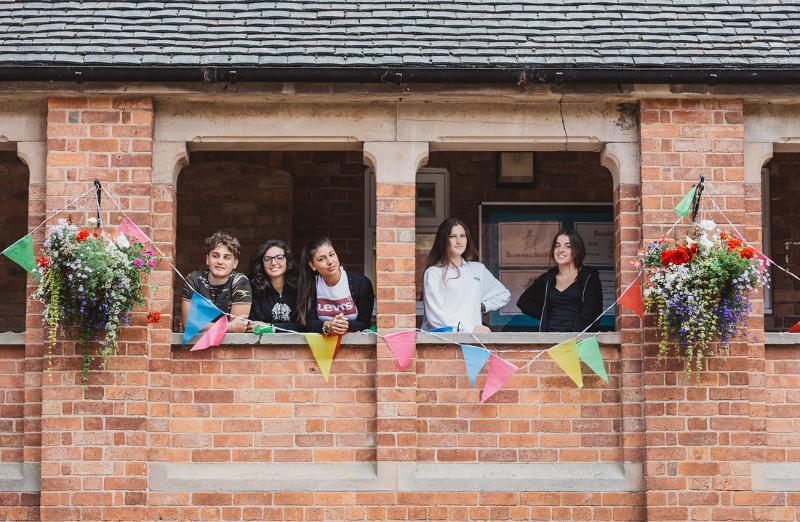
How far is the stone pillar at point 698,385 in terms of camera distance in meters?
9.16

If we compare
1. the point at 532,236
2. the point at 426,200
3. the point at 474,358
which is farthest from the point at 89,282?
the point at 532,236

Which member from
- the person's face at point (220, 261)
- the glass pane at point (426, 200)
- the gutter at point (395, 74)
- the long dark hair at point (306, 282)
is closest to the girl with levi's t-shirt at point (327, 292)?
the long dark hair at point (306, 282)

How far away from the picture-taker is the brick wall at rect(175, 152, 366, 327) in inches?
446

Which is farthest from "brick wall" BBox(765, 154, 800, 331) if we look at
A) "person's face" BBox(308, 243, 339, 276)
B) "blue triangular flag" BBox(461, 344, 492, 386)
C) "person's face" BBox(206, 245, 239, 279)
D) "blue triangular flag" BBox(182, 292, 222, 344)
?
"blue triangular flag" BBox(182, 292, 222, 344)

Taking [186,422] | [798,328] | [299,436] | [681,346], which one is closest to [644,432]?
[681,346]

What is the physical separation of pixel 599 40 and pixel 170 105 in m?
3.20

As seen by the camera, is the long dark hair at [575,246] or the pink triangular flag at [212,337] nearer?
the pink triangular flag at [212,337]

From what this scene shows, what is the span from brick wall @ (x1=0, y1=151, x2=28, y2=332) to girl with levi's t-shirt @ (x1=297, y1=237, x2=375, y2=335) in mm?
3016

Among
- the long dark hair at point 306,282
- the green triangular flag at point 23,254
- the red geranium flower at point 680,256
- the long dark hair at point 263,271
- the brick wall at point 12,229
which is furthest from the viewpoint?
the brick wall at point 12,229

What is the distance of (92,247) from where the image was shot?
28.9ft

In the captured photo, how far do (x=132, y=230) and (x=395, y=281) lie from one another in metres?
1.91

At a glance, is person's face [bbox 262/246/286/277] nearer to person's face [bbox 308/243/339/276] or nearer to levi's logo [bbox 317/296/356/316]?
person's face [bbox 308/243/339/276]

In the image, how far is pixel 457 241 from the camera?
31.3 ft

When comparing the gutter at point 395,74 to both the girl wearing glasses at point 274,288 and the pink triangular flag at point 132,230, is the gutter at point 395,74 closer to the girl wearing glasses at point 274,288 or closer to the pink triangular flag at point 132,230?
the pink triangular flag at point 132,230
